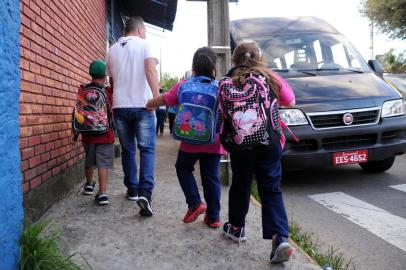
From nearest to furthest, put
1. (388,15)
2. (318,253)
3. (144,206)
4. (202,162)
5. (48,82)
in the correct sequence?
1. (318,253)
2. (202,162)
3. (144,206)
4. (48,82)
5. (388,15)

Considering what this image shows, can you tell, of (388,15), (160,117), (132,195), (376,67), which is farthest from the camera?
(388,15)

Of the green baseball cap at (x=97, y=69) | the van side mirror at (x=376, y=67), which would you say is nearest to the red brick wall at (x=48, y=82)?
the green baseball cap at (x=97, y=69)

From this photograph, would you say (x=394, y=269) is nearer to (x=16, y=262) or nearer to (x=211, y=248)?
(x=211, y=248)

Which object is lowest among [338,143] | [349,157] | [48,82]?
[349,157]

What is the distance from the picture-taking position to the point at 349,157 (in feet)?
18.0

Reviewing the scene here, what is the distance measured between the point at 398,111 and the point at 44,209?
463cm

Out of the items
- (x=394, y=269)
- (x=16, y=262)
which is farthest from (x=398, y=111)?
(x=16, y=262)

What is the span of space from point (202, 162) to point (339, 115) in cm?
262

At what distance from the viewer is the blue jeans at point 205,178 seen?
3.62 meters

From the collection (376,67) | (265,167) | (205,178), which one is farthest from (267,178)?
(376,67)

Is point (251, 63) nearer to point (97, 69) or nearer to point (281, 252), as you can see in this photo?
point (281, 252)

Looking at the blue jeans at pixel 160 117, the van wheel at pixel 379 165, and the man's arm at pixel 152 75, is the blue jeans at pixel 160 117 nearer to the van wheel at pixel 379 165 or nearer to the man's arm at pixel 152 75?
the van wheel at pixel 379 165

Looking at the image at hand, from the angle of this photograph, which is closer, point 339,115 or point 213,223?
point 213,223

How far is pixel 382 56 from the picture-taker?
45.2 m
